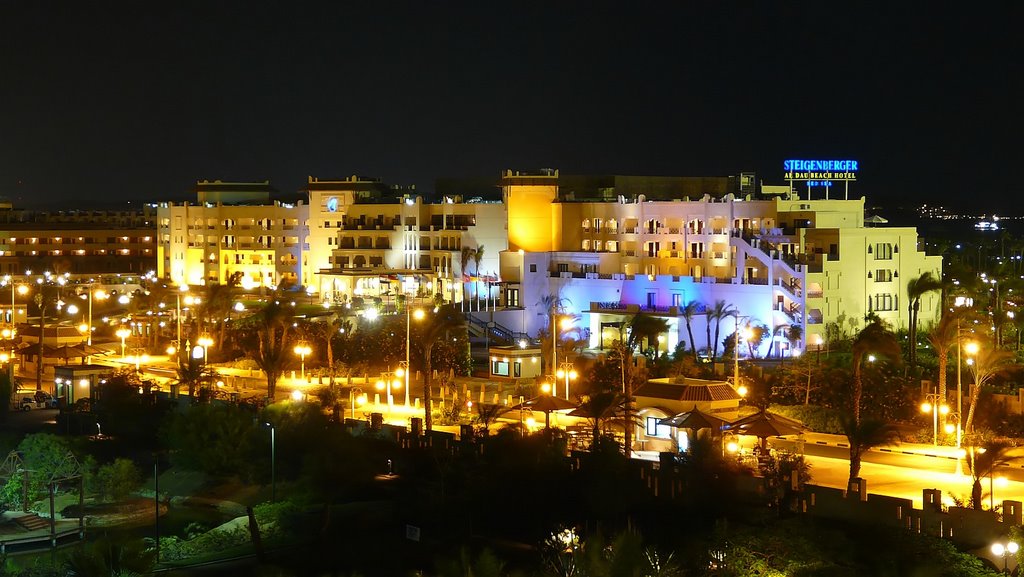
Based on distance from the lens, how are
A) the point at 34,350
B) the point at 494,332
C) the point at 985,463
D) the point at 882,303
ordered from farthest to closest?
1. the point at 494,332
2. the point at 882,303
3. the point at 34,350
4. the point at 985,463

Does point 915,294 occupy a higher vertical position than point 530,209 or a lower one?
lower

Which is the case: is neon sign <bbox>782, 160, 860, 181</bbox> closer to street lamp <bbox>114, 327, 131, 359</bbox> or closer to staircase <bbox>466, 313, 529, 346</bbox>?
staircase <bbox>466, 313, 529, 346</bbox>

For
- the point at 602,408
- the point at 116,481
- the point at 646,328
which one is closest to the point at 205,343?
the point at 646,328

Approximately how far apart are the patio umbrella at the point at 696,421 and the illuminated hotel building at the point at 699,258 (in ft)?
76.0

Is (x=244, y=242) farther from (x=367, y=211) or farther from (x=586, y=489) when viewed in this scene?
(x=586, y=489)

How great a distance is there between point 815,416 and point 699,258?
92.5ft

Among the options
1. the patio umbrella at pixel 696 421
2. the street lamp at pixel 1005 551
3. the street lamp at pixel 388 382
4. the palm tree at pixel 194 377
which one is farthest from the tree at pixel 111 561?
the street lamp at pixel 388 382

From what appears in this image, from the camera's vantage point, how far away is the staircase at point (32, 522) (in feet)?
115

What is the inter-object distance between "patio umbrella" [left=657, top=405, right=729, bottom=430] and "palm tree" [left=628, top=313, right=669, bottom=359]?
1598 centimetres

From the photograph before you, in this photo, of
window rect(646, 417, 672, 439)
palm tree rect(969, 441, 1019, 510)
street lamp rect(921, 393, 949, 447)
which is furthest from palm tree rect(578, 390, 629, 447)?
palm tree rect(969, 441, 1019, 510)

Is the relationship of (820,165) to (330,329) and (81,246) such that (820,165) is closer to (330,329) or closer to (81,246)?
(330,329)

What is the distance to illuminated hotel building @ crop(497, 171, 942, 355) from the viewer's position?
58.0 meters

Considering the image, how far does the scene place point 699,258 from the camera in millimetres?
67375

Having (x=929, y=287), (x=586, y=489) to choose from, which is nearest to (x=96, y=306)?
(x=929, y=287)
